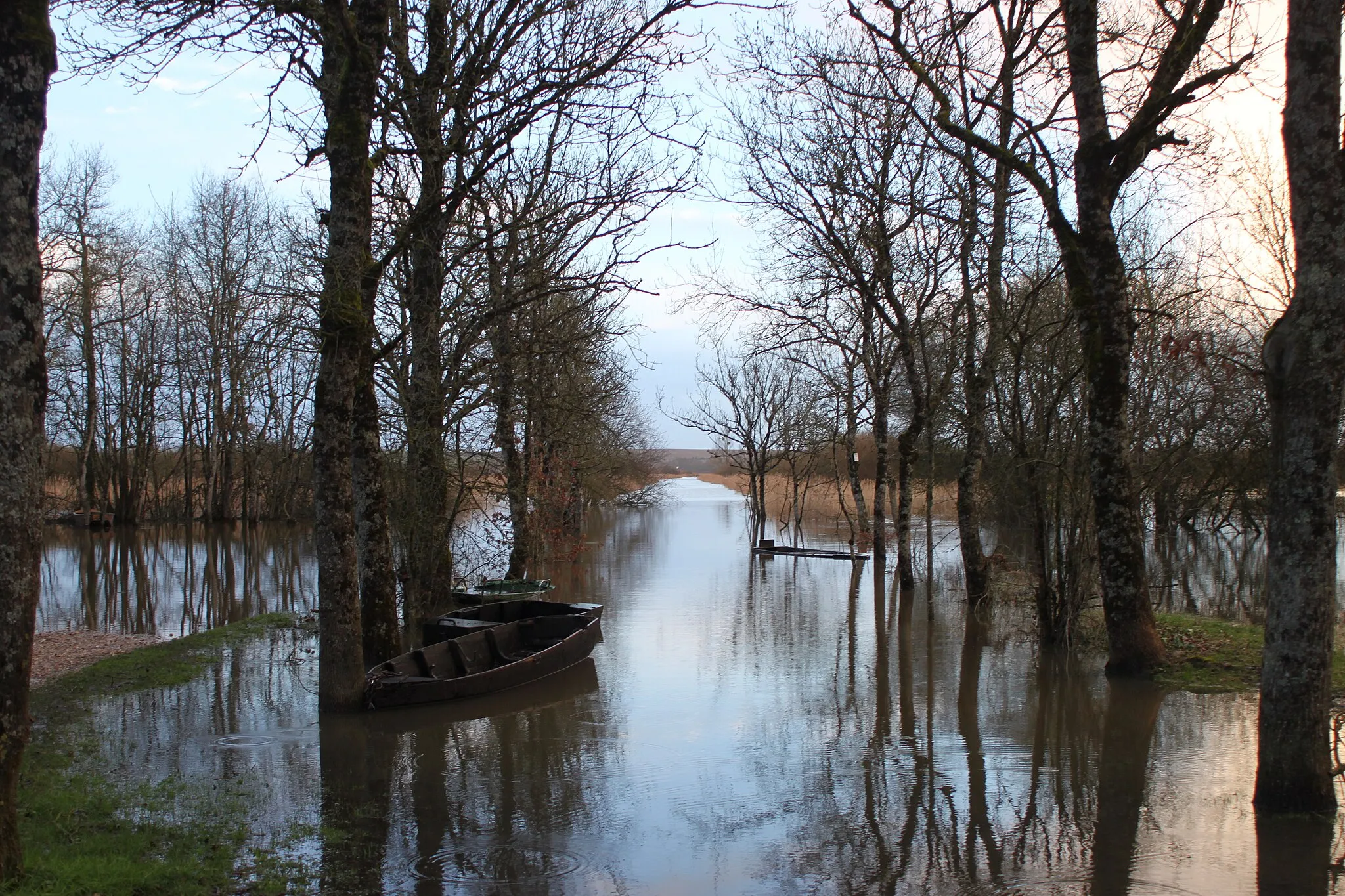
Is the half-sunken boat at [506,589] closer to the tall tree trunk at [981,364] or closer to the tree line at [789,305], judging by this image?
the tree line at [789,305]

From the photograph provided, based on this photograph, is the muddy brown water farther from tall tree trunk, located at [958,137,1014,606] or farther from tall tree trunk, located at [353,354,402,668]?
tall tree trunk, located at [958,137,1014,606]

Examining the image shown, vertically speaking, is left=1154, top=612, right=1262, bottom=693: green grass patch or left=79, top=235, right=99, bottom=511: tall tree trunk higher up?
left=79, top=235, right=99, bottom=511: tall tree trunk

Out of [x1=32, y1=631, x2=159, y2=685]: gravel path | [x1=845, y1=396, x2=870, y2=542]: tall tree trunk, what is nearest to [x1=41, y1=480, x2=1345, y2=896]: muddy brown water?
[x1=32, y1=631, x2=159, y2=685]: gravel path

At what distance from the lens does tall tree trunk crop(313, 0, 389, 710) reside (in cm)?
916

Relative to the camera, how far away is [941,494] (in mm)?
46188

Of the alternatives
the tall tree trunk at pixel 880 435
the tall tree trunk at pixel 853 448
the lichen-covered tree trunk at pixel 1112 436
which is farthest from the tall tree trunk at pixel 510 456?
the tall tree trunk at pixel 853 448

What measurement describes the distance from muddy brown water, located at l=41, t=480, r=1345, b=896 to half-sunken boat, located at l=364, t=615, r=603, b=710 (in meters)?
0.23

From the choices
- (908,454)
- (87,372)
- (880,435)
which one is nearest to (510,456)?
(908,454)

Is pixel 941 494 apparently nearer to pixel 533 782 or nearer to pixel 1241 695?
pixel 1241 695

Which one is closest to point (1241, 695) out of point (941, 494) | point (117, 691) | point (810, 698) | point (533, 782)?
point (810, 698)

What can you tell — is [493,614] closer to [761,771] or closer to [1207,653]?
[761,771]

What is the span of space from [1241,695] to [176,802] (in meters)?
9.67

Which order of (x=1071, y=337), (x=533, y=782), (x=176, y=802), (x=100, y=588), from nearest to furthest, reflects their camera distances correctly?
(x=176, y=802)
(x=533, y=782)
(x=1071, y=337)
(x=100, y=588)

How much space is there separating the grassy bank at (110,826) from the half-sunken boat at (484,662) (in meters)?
2.28
